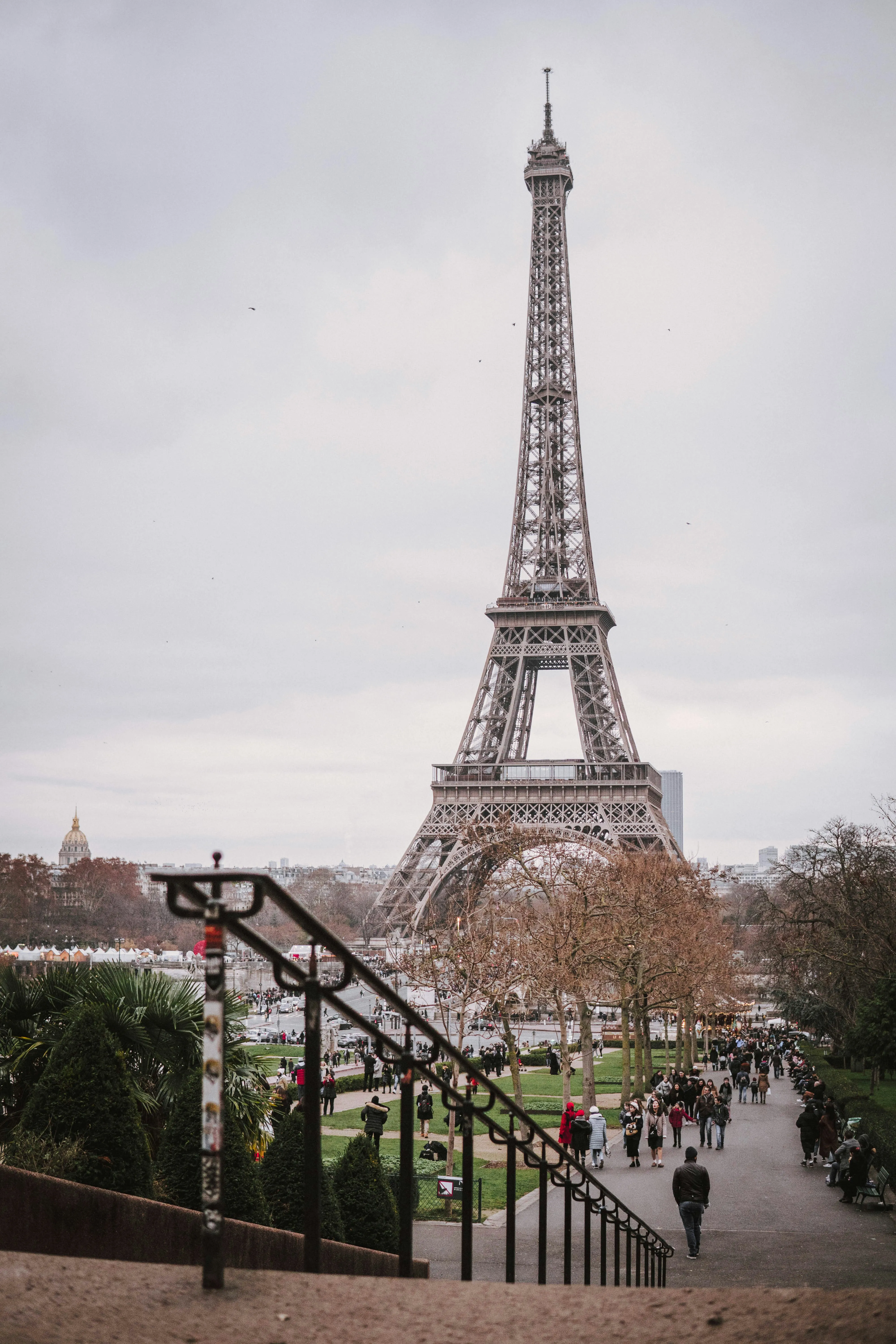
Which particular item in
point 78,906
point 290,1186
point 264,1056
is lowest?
point 78,906

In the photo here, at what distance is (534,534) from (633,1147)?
180 feet

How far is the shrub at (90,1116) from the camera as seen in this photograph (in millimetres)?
8219

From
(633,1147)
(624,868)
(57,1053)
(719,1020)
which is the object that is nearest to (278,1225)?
(57,1053)

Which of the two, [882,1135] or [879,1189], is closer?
[879,1189]

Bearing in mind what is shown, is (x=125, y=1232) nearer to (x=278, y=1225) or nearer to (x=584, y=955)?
(x=278, y=1225)

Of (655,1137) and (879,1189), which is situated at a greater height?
(879,1189)

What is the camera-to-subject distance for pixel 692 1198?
15977 mm

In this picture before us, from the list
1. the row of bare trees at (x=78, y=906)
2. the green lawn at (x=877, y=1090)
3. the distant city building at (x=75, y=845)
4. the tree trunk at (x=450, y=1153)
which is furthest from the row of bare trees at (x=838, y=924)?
the distant city building at (x=75, y=845)

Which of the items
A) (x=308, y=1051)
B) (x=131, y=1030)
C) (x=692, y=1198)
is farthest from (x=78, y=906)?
(x=308, y=1051)

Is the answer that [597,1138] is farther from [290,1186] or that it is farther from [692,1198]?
[290,1186]

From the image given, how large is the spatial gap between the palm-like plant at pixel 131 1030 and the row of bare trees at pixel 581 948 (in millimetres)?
7442

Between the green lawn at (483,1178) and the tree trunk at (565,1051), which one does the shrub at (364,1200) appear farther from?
the tree trunk at (565,1051)

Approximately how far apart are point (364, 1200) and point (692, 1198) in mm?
5202

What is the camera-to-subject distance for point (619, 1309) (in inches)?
126
